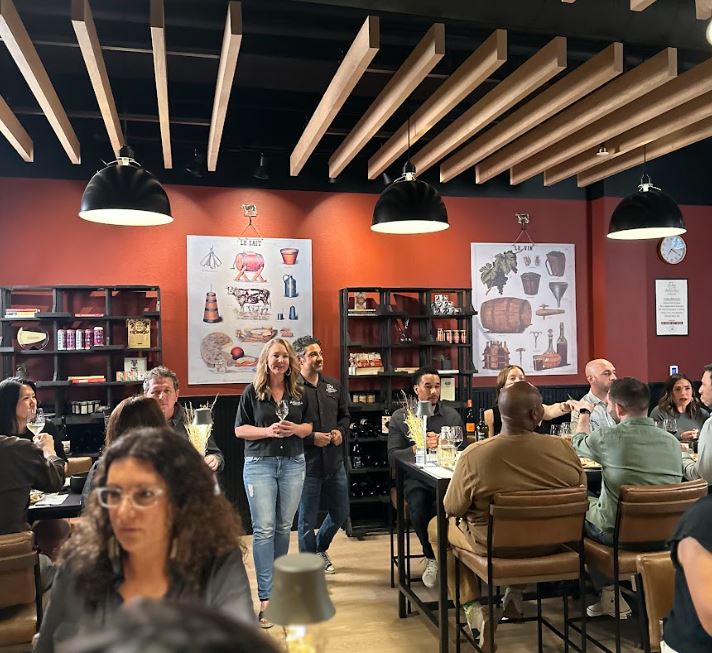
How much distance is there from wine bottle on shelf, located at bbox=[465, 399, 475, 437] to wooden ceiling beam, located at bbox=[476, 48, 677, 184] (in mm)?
2350

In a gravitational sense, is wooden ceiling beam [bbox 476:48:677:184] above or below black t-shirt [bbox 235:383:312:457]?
above

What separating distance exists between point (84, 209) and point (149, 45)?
159 centimetres

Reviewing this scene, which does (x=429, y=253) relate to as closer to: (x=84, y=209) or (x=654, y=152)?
(x=654, y=152)

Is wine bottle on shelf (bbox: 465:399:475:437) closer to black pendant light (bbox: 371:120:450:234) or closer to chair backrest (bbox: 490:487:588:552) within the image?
black pendant light (bbox: 371:120:450:234)

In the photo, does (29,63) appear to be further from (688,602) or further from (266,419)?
(688,602)

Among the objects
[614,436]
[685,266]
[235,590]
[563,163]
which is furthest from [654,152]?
[235,590]

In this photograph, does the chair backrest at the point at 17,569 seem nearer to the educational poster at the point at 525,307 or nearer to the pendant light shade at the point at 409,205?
the pendant light shade at the point at 409,205

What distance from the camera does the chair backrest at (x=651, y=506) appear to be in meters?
3.26

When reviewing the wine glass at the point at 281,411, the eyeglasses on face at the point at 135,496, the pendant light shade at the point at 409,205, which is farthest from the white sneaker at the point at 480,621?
the eyeglasses on face at the point at 135,496

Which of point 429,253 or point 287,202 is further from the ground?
point 287,202

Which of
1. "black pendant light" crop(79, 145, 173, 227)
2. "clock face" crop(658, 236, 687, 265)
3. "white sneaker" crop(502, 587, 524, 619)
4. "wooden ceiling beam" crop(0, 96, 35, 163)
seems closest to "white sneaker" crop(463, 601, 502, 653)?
"white sneaker" crop(502, 587, 524, 619)

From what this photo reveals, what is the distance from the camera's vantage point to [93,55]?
12.6 ft

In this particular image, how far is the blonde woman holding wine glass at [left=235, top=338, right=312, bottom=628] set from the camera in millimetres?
4176

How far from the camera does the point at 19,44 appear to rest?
3.62m
